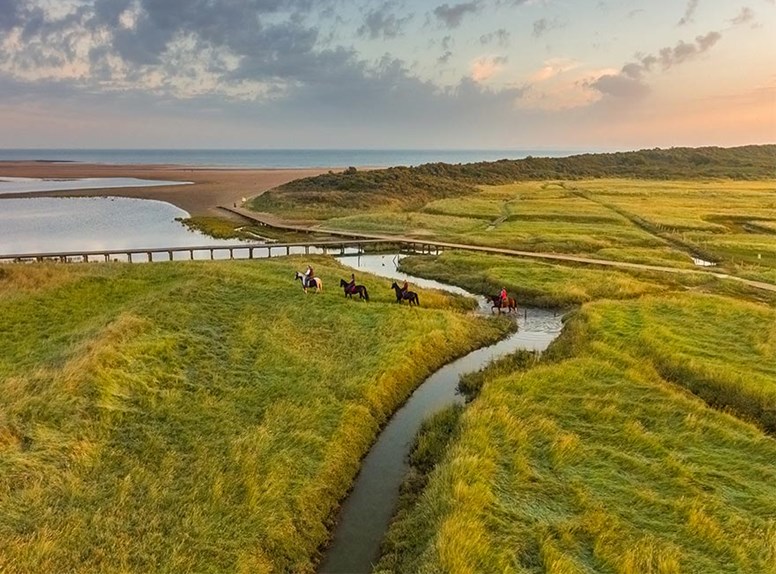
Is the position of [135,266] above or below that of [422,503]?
above

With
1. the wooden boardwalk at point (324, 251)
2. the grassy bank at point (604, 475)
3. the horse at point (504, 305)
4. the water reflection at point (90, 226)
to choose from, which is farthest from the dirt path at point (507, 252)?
the grassy bank at point (604, 475)

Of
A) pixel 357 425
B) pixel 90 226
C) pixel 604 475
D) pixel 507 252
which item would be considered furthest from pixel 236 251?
pixel 604 475

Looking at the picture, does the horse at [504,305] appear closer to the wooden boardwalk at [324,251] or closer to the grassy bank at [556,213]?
the wooden boardwalk at [324,251]

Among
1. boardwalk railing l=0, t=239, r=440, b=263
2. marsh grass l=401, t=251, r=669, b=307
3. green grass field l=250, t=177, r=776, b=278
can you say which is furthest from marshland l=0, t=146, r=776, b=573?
green grass field l=250, t=177, r=776, b=278

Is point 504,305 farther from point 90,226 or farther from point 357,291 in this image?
point 90,226

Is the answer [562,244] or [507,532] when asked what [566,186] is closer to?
[562,244]

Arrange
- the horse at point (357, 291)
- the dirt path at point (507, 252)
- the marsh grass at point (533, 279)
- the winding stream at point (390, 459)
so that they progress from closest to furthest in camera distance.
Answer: the winding stream at point (390, 459) < the horse at point (357, 291) < the marsh grass at point (533, 279) < the dirt path at point (507, 252)

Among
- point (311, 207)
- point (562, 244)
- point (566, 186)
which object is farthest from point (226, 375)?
point (566, 186)
